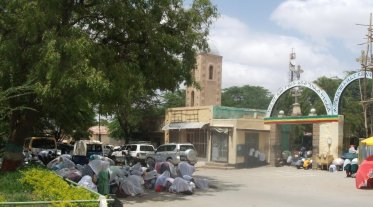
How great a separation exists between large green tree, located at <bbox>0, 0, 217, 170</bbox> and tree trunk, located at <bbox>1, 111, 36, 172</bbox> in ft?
0.10

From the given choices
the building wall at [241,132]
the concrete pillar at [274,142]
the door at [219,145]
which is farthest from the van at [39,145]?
the concrete pillar at [274,142]

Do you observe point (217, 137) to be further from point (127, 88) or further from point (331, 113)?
point (127, 88)

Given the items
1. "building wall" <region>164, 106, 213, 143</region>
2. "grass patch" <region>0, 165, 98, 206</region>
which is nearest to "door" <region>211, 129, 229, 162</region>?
"building wall" <region>164, 106, 213, 143</region>

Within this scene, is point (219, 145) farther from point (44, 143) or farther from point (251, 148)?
A: point (44, 143)

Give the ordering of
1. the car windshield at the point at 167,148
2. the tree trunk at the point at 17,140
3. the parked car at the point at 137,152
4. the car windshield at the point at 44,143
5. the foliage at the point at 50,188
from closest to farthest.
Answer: the foliage at the point at 50,188 < the tree trunk at the point at 17,140 < the car windshield at the point at 44,143 < the car windshield at the point at 167,148 < the parked car at the point at 137,152

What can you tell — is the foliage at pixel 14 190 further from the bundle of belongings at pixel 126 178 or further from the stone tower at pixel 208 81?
the stone tower at pixel 208 81

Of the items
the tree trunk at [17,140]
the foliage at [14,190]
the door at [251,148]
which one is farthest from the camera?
the door at [251,148]

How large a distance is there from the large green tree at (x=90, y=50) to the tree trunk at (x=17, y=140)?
1.2 inches

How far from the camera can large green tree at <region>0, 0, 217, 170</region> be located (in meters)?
13.4

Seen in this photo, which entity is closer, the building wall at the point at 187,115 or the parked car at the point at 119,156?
the parked car at the point at 119,156

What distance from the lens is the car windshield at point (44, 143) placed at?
101ft

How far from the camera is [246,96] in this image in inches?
2817

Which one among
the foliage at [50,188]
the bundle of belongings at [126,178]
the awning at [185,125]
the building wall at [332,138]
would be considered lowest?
the bundle of belongings at [126,178]

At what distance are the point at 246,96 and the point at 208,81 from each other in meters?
26.2
